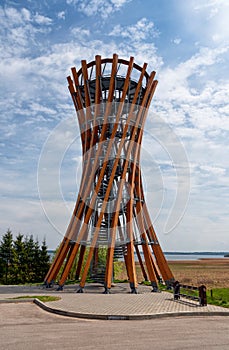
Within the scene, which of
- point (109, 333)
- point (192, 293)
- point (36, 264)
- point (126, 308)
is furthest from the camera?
point (36, 264)

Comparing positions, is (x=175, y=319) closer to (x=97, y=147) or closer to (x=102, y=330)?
(x=102, y=330)

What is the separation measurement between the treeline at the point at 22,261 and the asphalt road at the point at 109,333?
18.7 m

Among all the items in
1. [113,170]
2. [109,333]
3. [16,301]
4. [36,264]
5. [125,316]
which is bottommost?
[109,333]

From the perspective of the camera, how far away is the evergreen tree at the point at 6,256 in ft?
96.5

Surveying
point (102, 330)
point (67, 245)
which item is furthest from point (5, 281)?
point (102, 330)

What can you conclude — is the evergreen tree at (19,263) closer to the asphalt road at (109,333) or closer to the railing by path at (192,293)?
the railing by path at (192,293)

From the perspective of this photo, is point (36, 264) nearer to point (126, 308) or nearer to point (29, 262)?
point (29, 262)

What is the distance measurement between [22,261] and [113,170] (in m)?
15.5

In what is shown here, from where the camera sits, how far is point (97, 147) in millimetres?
19609

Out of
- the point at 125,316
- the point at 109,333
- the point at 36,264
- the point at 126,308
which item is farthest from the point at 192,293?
the point at 36,264

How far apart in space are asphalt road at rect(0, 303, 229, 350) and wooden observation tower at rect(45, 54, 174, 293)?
24.7 ft

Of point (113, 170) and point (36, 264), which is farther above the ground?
point (113, 170)

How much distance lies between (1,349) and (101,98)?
1511 cm

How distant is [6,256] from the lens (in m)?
30.4
